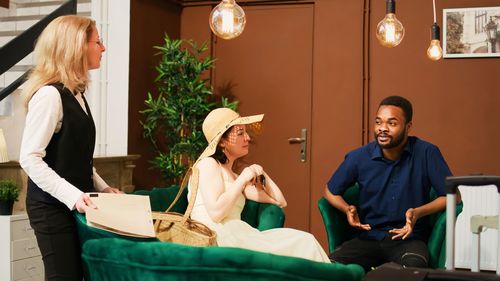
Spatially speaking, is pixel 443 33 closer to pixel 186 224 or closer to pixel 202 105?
pixel 202 105

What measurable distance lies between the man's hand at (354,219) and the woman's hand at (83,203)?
1624 millimetres

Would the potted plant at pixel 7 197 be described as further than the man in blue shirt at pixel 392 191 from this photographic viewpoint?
Yes

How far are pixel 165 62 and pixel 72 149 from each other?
3406 mm

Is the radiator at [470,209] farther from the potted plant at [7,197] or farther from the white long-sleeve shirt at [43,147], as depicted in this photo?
the white long-sleeve shirt at [43,147]

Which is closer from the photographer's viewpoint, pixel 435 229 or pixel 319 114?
pixel 435 229

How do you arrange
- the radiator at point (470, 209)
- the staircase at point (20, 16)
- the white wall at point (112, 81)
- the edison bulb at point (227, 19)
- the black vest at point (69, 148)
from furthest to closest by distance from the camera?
the staircase at point (20, 16) < the white wall at point (112, 81) < the radiator at point (470, 209) < the edison bulb at point (227, 19) < the black vest at point (69, 148)

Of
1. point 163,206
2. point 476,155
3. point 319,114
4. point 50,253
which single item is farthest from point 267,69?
point 50,253

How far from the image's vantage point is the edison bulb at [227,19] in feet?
11.2

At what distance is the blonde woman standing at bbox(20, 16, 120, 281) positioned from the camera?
252cm

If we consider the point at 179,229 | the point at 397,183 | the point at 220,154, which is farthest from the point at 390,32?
the point at 179,229

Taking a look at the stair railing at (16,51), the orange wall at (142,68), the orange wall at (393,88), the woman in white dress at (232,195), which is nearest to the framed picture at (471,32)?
the orange wall at (393,88)

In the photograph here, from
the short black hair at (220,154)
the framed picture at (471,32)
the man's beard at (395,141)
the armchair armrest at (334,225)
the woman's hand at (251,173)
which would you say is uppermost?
the framed picture at (471,32)

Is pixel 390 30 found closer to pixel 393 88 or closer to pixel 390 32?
pixel 390 32

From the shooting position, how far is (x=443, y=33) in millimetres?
5996
